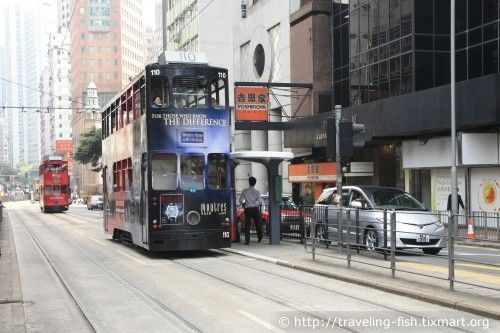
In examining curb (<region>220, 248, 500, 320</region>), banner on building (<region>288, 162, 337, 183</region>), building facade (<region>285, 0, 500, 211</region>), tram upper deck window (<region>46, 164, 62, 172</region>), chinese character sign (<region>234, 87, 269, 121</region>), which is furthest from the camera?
tram upper deck window (<region>46, 164, 62, 172</region>)

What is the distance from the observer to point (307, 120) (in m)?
37.5

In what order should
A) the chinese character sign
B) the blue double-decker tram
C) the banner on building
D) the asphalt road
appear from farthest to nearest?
the banner on building, the chinese character sign, the blue double-decker tram, the asphalt road

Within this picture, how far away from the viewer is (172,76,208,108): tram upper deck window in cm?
1612

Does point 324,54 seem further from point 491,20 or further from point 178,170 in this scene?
point 178,170

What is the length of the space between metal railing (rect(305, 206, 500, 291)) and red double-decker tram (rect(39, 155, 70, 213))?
41.1m

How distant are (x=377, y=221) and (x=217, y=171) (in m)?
4.98

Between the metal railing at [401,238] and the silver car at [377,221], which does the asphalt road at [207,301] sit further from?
the silver car at [377,221]

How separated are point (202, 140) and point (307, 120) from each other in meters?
21.9

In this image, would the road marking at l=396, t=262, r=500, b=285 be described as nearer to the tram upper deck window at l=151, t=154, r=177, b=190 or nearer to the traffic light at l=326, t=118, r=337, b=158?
the traffic light at l=326, t=118, r=337, b=158

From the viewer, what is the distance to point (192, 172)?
1617 cm

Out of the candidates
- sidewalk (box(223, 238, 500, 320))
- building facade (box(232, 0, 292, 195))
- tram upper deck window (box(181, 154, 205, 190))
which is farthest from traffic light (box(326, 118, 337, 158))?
building facade (box(232, 0, 292, 195))

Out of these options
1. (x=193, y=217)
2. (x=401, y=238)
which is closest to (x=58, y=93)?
(x=193, y=217)

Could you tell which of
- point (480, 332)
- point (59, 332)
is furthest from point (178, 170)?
point (480, 332)

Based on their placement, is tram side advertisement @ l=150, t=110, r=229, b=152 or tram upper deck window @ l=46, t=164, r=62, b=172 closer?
tram side advertisement @ l=150, t=110, r=229, b=152
